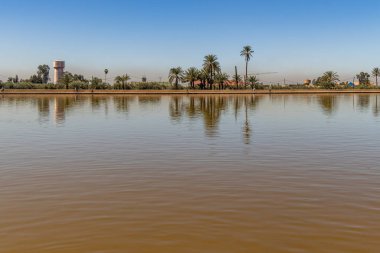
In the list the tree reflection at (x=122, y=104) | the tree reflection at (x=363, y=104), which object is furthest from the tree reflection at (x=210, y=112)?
the tree reflection at (x=363, y=104)

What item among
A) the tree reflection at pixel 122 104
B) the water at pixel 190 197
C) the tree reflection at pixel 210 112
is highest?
the tree reflection at pixel 122 104

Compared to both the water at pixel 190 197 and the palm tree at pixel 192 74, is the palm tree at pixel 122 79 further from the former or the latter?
the water at pixel 190 197

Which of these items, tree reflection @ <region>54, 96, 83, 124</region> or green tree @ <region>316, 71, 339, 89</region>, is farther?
green tree @ <region>316, 71, 339, 89</region>

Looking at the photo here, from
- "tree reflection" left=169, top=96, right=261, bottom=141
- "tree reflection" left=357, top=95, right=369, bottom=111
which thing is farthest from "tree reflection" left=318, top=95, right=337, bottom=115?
"tree reflection" left=169, top=96, right=261, bottom=141

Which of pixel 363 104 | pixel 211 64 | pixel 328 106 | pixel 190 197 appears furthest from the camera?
pixel 211 64

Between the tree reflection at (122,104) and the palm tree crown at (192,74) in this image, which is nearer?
the tree reflection at (122,104)

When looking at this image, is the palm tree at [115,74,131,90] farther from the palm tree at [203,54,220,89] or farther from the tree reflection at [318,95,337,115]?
the tree reflection at [318,95,337,115]

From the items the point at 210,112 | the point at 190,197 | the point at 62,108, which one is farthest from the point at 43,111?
the point at 190,197

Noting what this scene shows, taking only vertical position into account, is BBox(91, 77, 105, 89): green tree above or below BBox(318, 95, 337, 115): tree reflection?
above

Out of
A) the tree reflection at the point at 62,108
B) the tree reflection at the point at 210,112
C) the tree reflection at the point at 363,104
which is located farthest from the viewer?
the tree reflection at the point at 363,104

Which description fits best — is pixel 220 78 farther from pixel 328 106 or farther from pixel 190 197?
pixel 190 197

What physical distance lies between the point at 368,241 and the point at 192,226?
288cm

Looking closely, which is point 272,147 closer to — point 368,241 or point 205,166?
point 205,166

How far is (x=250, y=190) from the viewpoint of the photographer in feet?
31.1
